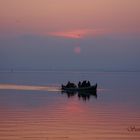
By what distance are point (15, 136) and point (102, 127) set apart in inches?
271

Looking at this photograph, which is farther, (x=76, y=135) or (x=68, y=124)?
(x=68, y=124)

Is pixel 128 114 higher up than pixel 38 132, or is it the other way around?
pixel 128 114

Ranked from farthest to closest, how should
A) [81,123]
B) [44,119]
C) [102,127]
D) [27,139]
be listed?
1. [44,119]
2. [81,123]
3. [102,127]
4. [27,139]

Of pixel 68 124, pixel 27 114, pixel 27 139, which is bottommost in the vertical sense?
pixel 27 139

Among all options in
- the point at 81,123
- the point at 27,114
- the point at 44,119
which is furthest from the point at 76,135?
the point at 27,114

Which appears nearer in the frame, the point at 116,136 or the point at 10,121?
the point at 116,136

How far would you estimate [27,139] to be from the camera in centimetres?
2497

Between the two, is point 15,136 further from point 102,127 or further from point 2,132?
point 102,127

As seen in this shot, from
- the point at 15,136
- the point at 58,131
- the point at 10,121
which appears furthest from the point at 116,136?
the point at 10,121

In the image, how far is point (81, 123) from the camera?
33.3 meters

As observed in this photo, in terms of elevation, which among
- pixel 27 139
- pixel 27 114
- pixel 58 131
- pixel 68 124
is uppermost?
pixel 27 114

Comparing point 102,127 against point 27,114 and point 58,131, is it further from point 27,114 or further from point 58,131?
point 27,114

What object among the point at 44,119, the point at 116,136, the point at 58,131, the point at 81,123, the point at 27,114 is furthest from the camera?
the point at 27,114

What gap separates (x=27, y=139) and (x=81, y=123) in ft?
29.0
